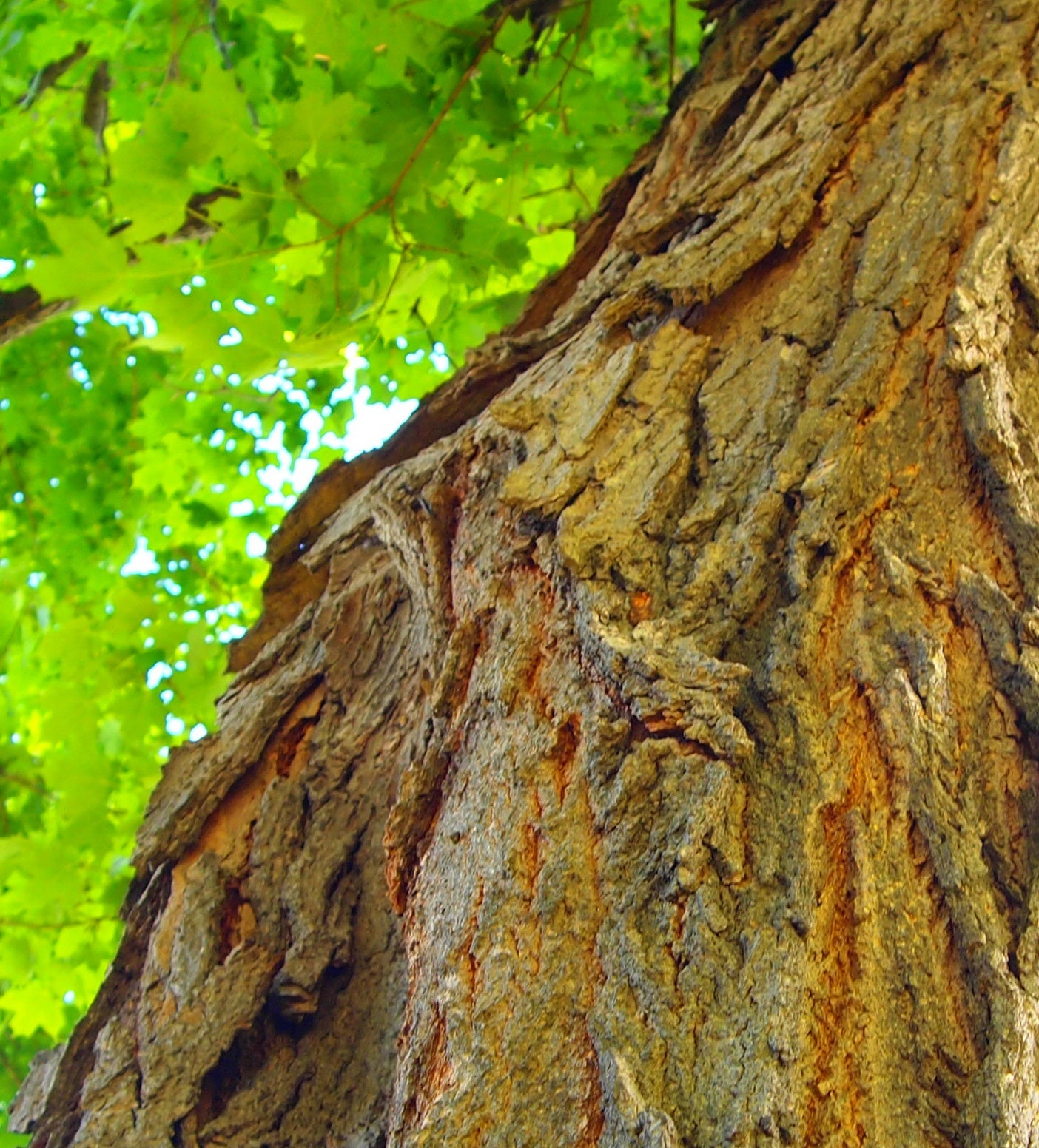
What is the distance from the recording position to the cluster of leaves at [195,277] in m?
1.64

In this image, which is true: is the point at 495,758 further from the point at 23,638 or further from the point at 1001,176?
the point at 23,638

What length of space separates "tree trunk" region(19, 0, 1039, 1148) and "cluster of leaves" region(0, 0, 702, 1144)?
442 mm

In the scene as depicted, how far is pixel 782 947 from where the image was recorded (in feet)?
2.48

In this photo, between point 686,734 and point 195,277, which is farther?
point 195,277

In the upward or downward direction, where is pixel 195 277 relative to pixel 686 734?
upward

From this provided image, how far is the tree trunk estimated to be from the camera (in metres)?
0.74

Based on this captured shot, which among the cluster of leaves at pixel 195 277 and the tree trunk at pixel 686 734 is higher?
the cluster of leaves at pixel 195 277

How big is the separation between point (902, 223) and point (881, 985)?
3.25 feet

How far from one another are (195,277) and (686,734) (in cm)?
225

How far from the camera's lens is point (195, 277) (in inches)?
104

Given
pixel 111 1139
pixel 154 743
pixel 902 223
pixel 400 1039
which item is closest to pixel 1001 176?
pixel 902 223

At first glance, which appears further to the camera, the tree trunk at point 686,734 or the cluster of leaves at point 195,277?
the cluster of leaves at point 195,277

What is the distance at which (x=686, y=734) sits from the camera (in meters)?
0.87

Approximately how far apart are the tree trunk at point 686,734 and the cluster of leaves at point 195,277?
442mm
